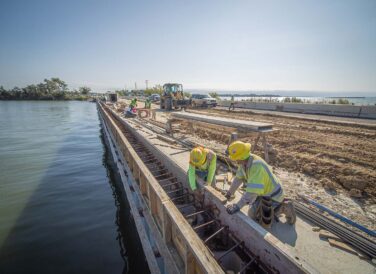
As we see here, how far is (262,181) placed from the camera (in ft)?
8.86

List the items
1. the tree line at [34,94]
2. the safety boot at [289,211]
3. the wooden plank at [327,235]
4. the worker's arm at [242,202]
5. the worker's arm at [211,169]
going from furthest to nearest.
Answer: the tree line at [34,94]
the worker's arm at [211,169]
the safety boot at [289,211]
the wooden plank at [327,235]
the worker's arm at [242,202]

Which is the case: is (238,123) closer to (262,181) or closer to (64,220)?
(262,181)

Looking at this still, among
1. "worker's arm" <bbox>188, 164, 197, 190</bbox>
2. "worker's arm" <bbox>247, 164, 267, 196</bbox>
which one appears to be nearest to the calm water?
"worker's arm" <bbox>188, 164, 197, 190</bbox>

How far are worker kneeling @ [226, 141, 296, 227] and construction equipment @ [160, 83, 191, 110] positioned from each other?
1890 centimetres

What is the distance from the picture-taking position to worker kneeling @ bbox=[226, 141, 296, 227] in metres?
2.70

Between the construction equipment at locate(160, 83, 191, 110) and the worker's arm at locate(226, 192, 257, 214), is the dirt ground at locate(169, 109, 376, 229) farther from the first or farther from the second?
the construction equipment at locate(160, 83, 191, 110)

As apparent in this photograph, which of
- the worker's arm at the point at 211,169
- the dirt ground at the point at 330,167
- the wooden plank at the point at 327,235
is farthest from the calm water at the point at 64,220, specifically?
the dirt ground at the point at 330,167

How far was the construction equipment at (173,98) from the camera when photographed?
70.4 ft

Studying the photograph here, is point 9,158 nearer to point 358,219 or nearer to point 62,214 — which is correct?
point 62,214

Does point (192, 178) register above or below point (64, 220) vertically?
above

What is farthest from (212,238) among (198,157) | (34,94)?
(34,94)

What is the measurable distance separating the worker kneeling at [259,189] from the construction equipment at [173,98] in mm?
18898

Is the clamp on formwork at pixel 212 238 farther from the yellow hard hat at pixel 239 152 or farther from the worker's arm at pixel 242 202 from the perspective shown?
the yellow hard hat at pixel 239 152

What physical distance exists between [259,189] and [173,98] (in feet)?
64.3
